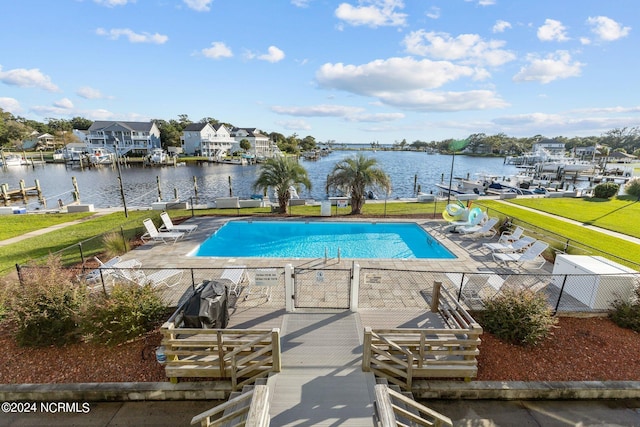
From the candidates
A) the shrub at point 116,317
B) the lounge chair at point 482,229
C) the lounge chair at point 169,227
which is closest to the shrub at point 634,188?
the lounge chair at point 482,229

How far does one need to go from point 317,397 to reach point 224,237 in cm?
1060

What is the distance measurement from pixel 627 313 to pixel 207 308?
941cm

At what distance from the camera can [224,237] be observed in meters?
13.8

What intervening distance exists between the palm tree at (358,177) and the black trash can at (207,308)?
38.4ft

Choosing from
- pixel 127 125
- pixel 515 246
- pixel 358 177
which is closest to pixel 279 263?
pixel 358 177

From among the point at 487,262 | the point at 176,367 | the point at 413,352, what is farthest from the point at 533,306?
the point at 176,367

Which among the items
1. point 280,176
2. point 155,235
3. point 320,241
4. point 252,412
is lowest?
point 320,241

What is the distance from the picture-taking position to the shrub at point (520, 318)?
19.4ft

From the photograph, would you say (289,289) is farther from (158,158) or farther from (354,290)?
(158,158)

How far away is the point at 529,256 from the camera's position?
389 inches

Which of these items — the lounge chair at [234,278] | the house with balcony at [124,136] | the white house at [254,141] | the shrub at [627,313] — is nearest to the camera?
the shrub at [627,313]

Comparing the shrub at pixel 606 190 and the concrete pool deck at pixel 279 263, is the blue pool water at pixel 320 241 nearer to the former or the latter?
the concrete pool deck at pixel 279 263

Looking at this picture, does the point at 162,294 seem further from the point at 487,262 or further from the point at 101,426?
the point at 487,262

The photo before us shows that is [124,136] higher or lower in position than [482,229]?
higher
